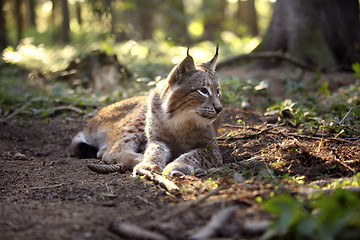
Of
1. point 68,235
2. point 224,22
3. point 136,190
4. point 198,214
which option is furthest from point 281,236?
point 224,22

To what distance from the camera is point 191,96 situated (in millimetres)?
4480

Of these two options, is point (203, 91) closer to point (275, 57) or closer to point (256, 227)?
point (256, 227)

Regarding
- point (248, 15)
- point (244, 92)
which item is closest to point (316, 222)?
point (244, 92)

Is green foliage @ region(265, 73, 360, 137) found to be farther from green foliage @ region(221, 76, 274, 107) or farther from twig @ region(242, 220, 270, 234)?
twig @ region(242, 220, 270, 234)

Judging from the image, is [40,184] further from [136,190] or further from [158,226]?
[158,226]

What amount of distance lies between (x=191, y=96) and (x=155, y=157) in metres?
0.86

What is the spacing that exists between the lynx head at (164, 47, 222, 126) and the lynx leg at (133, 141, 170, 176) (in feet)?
1.27

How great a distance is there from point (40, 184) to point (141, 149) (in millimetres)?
1674

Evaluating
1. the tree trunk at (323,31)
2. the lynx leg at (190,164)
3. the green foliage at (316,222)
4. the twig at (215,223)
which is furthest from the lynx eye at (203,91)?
the tree trunk at (323,31)

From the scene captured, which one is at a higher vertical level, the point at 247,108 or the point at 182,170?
the point at 182,170

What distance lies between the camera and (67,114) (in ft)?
23.5

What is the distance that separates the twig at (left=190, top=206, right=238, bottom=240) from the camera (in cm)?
226

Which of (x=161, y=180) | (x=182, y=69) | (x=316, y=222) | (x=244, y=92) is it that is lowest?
(x=244, y=92)

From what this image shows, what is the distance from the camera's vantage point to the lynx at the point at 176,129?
4.37m
